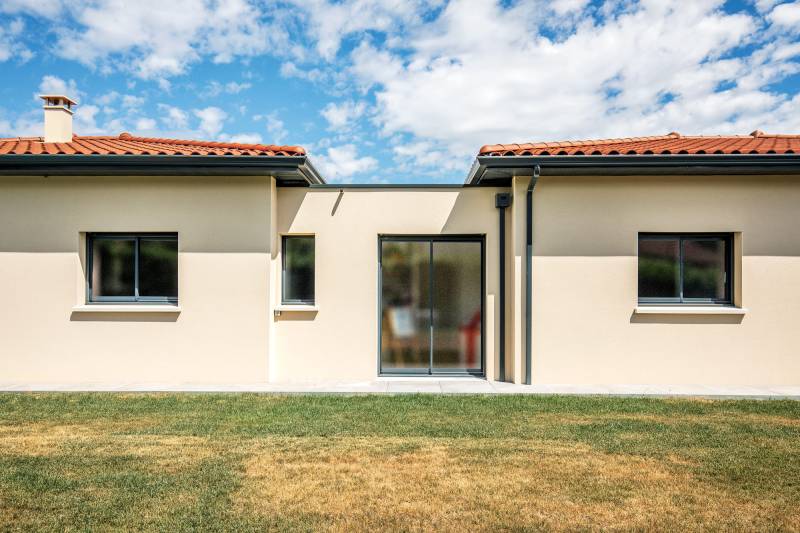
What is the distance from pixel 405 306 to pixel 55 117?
7355mm

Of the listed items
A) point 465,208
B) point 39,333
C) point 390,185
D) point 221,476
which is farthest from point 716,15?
point 39,333

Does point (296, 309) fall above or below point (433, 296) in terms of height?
below

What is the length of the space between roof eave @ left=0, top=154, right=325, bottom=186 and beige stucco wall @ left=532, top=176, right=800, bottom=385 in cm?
405

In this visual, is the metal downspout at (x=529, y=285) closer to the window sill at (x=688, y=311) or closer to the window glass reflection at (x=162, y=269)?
the window sill at (x=688, y=311)

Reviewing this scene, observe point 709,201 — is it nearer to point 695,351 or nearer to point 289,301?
point 695,351

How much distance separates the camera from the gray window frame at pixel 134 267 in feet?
31.8

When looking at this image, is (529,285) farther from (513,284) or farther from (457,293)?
(457,293)

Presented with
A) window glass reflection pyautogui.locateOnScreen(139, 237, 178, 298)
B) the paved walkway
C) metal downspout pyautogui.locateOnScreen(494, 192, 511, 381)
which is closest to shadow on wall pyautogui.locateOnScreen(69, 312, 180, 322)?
window glass reflection pyautogui.locateOnScreen(139, 237, 178, 298)

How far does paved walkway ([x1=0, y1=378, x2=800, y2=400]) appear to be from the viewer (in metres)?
8.80

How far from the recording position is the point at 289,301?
400 inches

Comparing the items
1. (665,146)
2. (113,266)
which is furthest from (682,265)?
(113,266)

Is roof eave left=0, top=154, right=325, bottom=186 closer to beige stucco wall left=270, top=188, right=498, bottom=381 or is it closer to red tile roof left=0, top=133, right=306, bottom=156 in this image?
red tile roof left=0, top=133, right=306, bottom=156

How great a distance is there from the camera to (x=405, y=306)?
33.4 feet

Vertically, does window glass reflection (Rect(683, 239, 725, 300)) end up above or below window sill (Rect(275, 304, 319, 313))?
above
